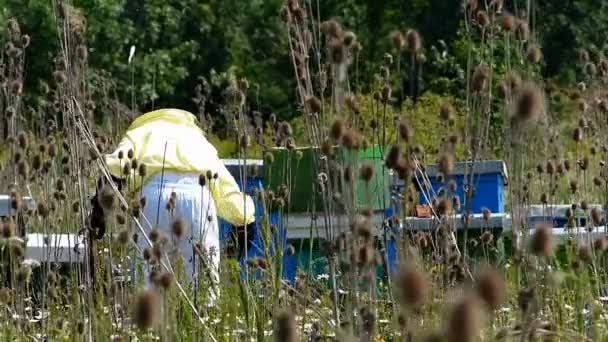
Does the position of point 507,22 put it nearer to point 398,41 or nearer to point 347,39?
point 398,41

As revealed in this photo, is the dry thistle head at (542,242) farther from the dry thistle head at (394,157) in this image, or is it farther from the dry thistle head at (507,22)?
the dry thistle head at (507,22)

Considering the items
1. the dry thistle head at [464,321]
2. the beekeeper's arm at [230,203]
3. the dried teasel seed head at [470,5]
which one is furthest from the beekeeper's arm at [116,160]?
the dry thistle head at [464,321]

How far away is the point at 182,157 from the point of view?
5855 mm

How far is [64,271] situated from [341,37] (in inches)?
155

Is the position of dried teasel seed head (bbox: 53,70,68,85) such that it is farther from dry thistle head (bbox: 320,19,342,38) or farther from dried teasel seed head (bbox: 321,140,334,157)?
dried teasel seed head (bbox: 321,140,334,157)

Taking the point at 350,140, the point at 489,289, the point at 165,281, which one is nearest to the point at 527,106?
the point at 489,289

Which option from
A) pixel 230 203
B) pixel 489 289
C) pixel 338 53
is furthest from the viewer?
pixel 230 203

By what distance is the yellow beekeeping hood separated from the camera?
18.7 feet

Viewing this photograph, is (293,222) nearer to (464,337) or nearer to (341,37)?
(341,37)

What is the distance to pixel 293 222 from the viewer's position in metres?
6.12

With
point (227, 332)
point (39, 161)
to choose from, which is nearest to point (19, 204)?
point (39, 161)

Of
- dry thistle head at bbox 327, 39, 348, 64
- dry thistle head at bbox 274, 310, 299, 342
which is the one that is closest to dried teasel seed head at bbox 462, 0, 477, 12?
dry thistle head at bbox 327, 39, 348, 64

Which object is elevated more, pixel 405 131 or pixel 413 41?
pixel 413 41

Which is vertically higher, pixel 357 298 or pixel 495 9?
pixel 495 9
